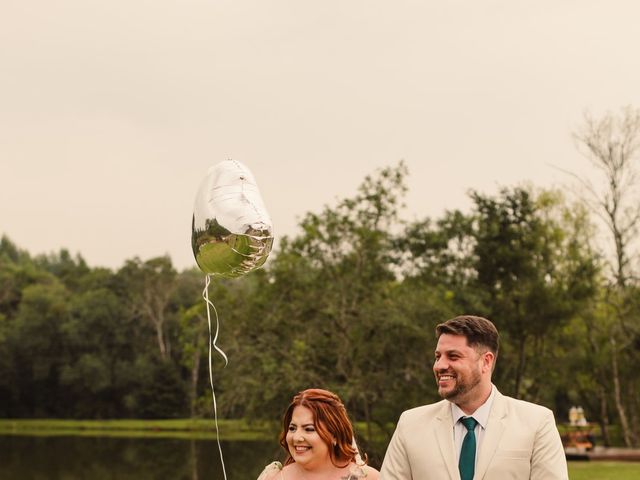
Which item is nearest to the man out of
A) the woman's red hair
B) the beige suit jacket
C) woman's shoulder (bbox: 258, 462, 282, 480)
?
the beige suit jacket

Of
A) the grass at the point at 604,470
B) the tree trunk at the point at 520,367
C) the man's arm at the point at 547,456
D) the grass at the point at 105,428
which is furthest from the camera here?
the grass at the point at 105,428

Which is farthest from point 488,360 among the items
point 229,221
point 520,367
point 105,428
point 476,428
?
point 105,428

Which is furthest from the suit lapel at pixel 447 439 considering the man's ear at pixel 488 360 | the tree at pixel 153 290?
the tree at pixel 153 290

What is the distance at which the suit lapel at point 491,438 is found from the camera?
3736 mm

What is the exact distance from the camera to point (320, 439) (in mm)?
4691

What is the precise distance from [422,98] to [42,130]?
3159 cm

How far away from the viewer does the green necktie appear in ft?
12.4

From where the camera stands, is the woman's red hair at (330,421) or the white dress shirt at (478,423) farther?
the woman's red hair at (330,421)

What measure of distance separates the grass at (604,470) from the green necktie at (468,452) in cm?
1477

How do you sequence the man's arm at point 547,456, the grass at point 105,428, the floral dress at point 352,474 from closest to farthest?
1. the man's arm at point 547,456
2. the floral dress at point 352,474
3. the grass at point 105,428

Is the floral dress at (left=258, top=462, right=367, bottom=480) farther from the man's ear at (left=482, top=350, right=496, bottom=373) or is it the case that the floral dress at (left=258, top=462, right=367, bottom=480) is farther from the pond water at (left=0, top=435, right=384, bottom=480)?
the pond water at (left=0, top=435, right=384, bottom=480)

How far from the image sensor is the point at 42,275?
6384 centimetres

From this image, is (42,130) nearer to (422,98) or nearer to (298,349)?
(422,98)

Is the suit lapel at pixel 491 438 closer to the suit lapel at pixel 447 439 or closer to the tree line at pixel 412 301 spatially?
the suit lapel at pixel 447 439
